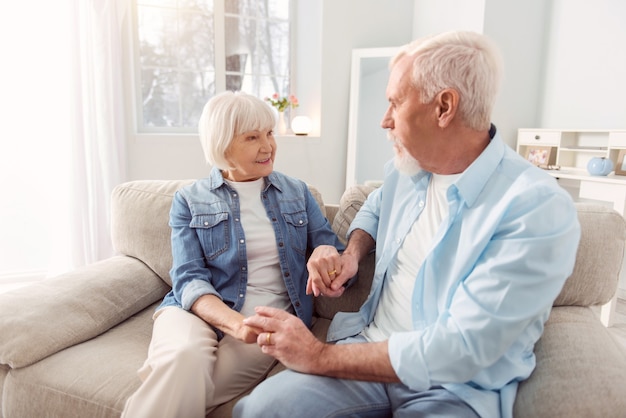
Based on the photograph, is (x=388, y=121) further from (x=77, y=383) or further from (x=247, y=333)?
(x=77, y=383)

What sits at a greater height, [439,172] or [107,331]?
[439,172]

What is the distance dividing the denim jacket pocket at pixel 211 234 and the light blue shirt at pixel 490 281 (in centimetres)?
60

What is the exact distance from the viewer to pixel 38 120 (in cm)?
297

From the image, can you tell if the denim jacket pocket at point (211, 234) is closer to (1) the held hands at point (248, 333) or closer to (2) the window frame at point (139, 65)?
(1) the held hands at point (248, 333)

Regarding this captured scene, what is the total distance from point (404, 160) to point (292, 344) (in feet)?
1.75

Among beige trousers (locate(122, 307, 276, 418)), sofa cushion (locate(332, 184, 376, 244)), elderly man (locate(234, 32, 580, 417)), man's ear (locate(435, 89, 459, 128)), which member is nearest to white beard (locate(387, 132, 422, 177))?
elderly man (locate(234, 32, 580, 417))

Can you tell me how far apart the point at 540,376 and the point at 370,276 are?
24.2 inches

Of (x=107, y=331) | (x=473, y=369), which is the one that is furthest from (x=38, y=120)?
(x=473, y=369)

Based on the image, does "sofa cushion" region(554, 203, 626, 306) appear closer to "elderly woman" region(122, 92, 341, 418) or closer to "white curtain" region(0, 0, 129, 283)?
"elderly woman" region(122, 92, 341, 418)

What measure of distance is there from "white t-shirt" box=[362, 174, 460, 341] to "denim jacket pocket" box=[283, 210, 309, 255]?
330 millimetres

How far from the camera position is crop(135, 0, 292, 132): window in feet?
11.3

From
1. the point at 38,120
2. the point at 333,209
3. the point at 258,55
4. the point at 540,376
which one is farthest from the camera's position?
the point at 258,55

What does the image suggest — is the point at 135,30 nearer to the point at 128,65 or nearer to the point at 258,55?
the point at 128,65

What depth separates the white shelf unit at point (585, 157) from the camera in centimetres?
253
